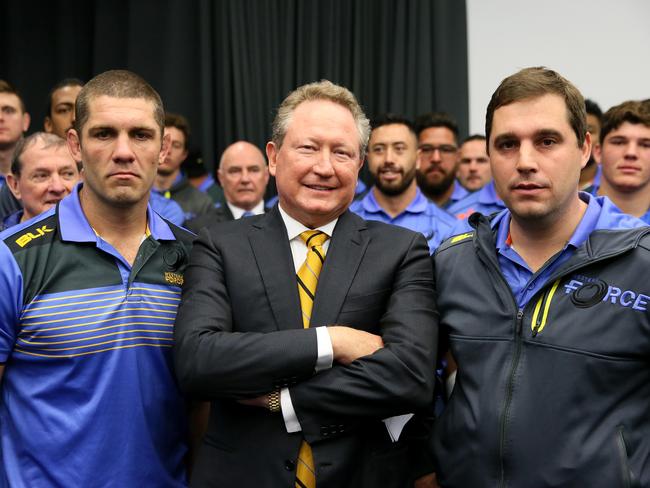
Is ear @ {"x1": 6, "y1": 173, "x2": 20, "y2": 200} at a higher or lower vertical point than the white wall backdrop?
lower

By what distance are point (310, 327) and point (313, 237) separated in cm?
Answer: 26

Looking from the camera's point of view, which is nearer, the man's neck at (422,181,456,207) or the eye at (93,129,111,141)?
the eye at (93,129,111,141)

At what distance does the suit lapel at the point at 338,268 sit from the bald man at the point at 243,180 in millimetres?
2685

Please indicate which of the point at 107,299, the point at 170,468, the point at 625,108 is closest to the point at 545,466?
the point at 170,468

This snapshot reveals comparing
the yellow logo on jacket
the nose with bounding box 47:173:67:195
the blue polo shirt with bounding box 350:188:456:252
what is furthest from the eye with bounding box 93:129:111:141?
the blue polo shirt with bounding box 350:188:456:252

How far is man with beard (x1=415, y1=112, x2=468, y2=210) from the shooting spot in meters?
4.53

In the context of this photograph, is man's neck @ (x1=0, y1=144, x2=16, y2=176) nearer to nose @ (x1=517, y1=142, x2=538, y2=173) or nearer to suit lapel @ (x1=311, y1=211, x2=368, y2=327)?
suit lapel @ (x1=311, y1=211, x2=368, y2=327)

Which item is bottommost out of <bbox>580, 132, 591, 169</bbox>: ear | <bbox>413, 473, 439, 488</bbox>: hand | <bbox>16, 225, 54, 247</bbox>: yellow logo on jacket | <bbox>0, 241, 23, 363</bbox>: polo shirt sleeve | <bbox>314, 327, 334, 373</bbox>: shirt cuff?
<bbox>413, 473, 439, 488</bbox>: hand

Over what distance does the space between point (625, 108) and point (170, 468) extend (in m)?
2.20

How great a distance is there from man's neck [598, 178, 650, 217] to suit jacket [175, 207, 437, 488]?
4.77ft

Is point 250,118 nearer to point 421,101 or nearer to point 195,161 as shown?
point 195,161

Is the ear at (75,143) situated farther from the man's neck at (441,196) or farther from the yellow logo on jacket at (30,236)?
the man's neck at (441,196)

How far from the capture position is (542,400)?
1499mm

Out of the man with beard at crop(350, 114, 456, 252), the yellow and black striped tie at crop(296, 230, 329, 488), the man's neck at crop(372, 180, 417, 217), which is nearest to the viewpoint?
the yellow and black striped tie at crop(296, 230, 329, 488)
